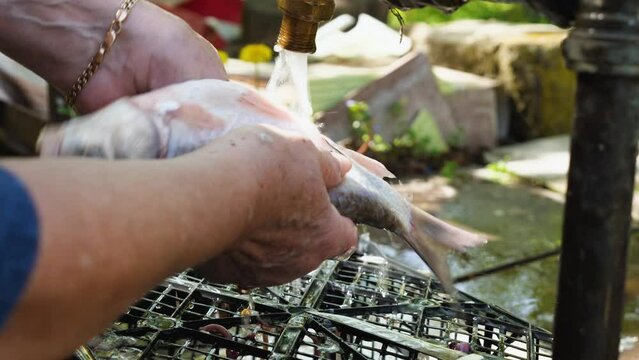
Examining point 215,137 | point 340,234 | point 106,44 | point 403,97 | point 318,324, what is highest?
point 106,44

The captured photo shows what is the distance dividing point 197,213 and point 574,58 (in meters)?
0.70

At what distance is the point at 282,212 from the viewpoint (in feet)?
4.91

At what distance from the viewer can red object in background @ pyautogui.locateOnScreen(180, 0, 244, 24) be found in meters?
7.06

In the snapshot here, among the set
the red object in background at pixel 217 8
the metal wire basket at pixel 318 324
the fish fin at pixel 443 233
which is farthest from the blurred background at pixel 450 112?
the fish fin at pixel 443 233

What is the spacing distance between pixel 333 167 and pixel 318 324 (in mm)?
682

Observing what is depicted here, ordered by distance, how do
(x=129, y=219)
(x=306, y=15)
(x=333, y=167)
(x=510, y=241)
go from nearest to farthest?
(x=129, y=219) → (x=333, y=167) → (x=306, y=15) → (x=510, y=241)

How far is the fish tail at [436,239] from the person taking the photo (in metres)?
2.01

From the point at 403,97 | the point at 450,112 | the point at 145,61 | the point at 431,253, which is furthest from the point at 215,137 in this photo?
the point at 450,112

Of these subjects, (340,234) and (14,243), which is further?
(340,234)

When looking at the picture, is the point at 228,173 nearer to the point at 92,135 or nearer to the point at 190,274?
the point at 92,135

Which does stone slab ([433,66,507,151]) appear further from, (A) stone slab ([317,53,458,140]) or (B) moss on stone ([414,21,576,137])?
(B) moss on stone ([414,21,576,137])

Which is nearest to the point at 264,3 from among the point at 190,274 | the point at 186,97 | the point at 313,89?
the point at 313,89

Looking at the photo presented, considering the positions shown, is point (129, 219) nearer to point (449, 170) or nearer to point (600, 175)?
point (600, 175)

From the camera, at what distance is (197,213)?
117 centimetres
